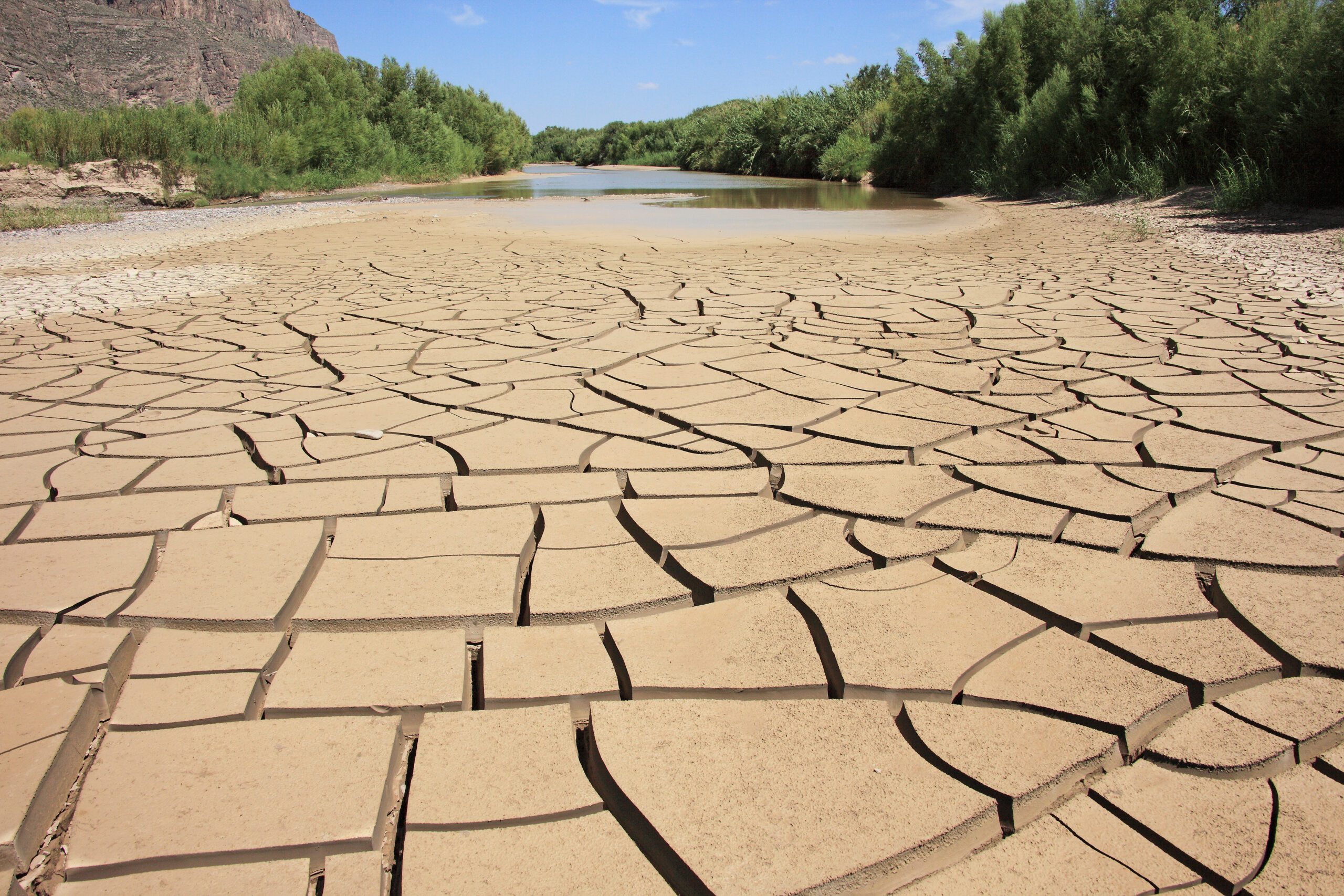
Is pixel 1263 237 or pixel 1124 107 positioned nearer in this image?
pixel 1263 237

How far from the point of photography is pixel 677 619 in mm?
1692

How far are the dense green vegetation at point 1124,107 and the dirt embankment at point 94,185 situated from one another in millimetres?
17364

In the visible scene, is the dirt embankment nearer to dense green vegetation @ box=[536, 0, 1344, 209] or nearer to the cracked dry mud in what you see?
the cracked dry mud

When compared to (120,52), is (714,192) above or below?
below

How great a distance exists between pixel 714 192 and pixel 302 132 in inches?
507

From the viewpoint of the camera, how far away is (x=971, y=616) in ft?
5.51

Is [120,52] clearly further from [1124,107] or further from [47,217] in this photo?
[1124,107]

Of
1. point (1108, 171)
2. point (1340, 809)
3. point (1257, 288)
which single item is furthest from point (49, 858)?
point (1108, 171)

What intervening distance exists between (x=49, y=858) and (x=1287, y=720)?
1.89m

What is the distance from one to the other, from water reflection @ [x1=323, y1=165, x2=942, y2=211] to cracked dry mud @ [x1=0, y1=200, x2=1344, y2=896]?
10.6 m

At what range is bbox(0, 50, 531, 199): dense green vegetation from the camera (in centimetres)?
1708

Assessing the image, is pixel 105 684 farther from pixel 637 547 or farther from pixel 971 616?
pixel 971 616

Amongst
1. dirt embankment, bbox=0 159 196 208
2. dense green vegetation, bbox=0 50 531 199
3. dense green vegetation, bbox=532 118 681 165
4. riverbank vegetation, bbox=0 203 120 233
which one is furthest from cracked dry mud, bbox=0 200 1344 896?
dense green vegetation, bbox=532 118 681 165

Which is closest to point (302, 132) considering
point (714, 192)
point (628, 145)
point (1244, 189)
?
point (714, 192)
